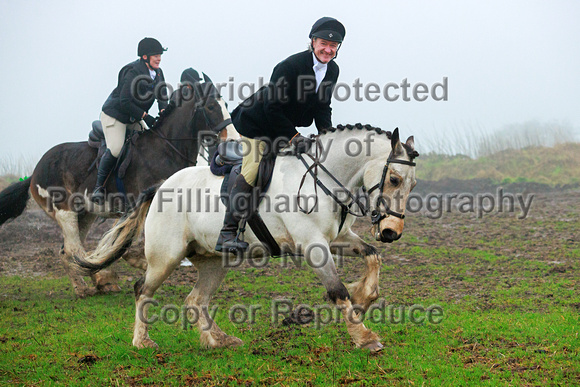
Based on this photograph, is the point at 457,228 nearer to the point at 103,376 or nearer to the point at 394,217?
the point at 394,217

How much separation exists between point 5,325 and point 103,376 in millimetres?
2822

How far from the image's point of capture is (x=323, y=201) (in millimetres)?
5180

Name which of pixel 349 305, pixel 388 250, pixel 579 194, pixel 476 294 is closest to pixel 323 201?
pixel 349 305

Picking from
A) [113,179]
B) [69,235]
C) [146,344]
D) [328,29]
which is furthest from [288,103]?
[69,235]

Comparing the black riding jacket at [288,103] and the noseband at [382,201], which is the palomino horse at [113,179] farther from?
the noseband at [382,201]

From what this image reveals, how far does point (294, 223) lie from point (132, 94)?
14.2ft

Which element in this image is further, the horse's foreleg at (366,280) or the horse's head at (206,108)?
the horse's head at (206,108)

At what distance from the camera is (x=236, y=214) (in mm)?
5402

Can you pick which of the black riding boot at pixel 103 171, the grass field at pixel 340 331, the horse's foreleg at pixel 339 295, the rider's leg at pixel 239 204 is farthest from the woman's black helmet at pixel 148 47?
the horse's foreleg at pixel 339 295

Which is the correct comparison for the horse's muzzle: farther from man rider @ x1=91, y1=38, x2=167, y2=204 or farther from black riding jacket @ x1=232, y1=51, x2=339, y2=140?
man rider @ x1=91, y1=38, x2=167, y2=204

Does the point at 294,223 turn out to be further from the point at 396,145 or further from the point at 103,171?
the point at 103,171

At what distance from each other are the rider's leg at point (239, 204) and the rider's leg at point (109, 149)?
376 centimetres

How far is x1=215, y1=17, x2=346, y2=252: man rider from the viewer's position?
5.25 meters

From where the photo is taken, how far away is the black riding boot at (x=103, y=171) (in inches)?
338
